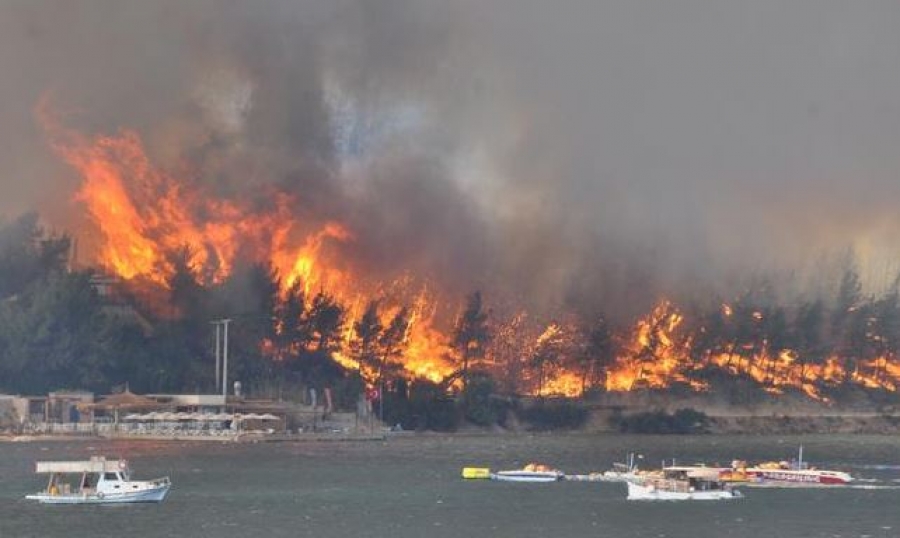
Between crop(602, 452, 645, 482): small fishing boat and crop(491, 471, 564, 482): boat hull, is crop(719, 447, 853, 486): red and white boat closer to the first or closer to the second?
crop(602, 452, 645, 482): small fishing boat

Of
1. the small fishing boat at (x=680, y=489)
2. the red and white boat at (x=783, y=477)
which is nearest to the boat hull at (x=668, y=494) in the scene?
the small fishing boat at (x=680, y=489)

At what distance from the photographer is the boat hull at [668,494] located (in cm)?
16012

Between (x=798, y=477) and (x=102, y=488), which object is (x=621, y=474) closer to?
(x=798, y=477)

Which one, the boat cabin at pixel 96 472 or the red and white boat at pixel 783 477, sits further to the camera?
the red and white boat at pixel 783 477

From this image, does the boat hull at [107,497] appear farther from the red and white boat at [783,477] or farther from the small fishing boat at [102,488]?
the red and white boat at [783,477]

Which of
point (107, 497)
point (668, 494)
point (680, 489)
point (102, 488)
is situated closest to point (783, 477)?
point (680, 489)

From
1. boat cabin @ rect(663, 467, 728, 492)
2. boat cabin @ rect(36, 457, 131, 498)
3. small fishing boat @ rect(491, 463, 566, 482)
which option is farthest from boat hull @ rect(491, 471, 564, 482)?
boat cabin @ rect(36, 457, 131, 498)

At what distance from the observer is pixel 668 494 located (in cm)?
16100

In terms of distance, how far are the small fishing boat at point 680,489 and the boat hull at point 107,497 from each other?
39025 millimetres

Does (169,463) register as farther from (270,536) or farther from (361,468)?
(270,536)

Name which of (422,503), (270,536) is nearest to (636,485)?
(422,503)

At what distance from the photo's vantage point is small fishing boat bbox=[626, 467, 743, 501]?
16050 centimetres

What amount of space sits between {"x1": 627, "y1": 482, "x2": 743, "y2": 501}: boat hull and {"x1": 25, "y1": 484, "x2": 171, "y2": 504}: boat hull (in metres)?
38.8

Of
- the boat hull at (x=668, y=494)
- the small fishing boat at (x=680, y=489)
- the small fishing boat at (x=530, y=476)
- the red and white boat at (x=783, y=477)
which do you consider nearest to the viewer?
the boat hull at (x=668, y=494)
